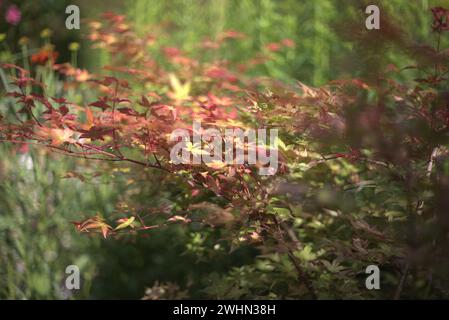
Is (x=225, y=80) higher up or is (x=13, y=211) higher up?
(x=225, y=80)

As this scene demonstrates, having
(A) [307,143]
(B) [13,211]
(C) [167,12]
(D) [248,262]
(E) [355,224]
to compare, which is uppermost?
(C) [167,12]

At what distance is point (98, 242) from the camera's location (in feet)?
9.02

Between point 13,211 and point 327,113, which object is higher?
point 327,113

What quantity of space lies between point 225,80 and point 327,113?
1.26 meters

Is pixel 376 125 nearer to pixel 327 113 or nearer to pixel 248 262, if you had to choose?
pixel 327 113

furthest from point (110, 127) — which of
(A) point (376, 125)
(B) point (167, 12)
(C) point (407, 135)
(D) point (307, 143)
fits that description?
(B) point (167, 12)

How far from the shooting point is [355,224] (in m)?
1.91

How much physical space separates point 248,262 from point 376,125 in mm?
1409

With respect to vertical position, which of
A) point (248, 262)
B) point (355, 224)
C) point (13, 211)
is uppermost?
point (355, 224)
